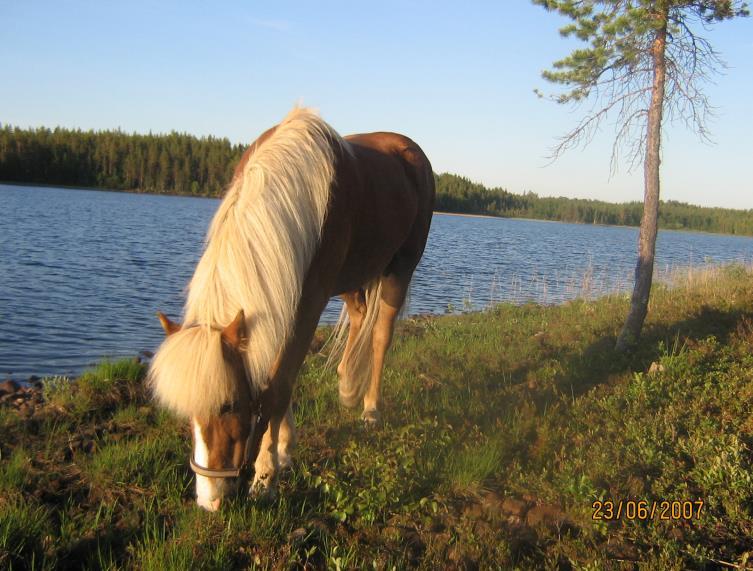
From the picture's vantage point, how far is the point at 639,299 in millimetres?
6266

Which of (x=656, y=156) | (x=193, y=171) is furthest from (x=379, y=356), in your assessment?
(x=193, y=171)

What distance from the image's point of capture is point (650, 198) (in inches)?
242

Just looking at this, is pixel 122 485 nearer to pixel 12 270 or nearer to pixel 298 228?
pixel 298 228

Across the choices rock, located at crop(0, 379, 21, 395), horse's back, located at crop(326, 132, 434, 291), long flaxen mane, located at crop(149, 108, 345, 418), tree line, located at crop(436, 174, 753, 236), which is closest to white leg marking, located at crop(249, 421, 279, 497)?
long flaxen mane, located at crop(149, 108, 345, 418)

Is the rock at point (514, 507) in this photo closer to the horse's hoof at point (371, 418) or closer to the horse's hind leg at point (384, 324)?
the horse's hoof at point (371, 418)

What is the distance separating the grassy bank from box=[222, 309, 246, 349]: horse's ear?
77 cm

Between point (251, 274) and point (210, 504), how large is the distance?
1.06 meters

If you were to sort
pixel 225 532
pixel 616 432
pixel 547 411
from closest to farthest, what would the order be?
pixel 225 532 < pixel 616 432 < pixel 547 411

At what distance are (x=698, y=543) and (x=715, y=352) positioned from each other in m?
3.26

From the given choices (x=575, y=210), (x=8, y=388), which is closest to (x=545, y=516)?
(x=8, y=388)

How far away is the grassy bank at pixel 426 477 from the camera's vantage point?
102 inches

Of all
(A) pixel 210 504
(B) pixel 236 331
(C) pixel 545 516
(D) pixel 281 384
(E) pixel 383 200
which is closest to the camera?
(B) pixel 236 331

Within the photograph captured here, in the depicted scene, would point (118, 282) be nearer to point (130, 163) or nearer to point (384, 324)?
point (384, 324)
